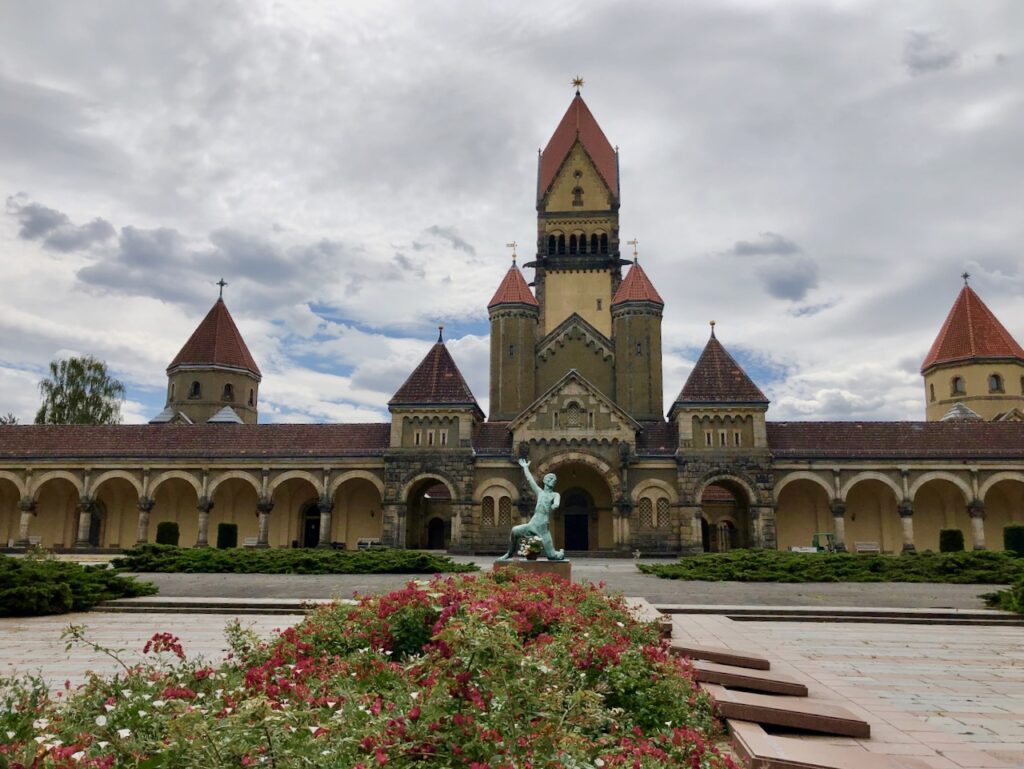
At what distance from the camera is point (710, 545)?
42.6 metres

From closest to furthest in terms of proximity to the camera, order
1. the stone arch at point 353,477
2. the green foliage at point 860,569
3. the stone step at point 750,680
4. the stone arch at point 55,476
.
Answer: the stone step at point 750,680 < the green foliage at point 860,569 < the stone arch at point 353,477 < the stone arch at point 55,476

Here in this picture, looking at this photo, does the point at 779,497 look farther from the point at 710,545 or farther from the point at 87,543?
the point at 87,543

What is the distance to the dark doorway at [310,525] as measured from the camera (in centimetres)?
4284

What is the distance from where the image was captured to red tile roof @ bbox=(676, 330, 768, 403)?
38438 millimetres

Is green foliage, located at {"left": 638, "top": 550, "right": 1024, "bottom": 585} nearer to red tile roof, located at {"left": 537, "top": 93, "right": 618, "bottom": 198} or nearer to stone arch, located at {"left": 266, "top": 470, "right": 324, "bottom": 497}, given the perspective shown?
stone arch, located at {"left": 266, "top": 470, "right": 324, "bottom": 497}

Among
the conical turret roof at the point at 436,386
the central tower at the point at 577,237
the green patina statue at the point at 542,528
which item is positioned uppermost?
the central tower at the point at 577,237

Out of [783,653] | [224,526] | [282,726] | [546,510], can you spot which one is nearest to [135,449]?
[224,526]

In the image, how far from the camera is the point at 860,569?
22.6 metres

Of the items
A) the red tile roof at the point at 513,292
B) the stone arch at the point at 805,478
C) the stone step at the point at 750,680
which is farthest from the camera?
the red tile roof at the point at 513,292

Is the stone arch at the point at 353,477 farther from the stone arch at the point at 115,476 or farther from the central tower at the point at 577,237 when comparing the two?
the central tower at the point at 577,237

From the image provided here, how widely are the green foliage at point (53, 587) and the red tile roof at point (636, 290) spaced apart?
3338 cm

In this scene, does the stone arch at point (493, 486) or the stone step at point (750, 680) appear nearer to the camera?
the stone step at point (750, 680)

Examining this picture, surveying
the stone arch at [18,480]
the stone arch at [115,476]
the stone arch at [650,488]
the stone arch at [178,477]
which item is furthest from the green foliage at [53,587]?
the stone arch at [18,480]

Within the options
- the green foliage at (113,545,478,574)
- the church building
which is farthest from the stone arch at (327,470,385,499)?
the green foliage at (113,545,478,574)
